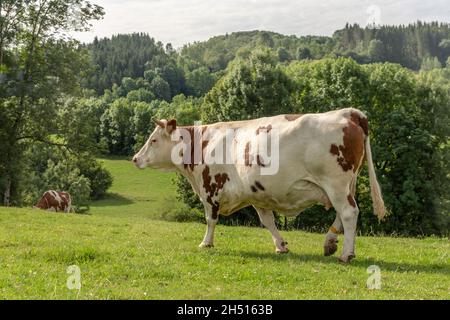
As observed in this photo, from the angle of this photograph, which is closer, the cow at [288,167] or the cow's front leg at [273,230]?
the cow at [288,167]

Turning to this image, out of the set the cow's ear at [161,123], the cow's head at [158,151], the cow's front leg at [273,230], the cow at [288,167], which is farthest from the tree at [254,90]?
the cow's front leg at [273,230]

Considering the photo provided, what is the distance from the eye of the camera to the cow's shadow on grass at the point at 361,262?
10805mm

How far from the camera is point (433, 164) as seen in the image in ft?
144

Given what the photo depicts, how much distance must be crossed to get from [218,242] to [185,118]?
6765 cm

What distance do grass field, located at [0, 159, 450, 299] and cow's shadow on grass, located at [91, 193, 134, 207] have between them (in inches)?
2539

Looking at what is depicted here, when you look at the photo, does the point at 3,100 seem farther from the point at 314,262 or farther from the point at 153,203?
the point at 153,203

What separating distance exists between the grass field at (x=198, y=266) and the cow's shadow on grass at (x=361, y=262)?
0.8 inches

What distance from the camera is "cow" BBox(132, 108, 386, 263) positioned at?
36.3ft

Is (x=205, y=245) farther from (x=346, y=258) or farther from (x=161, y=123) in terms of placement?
(x=346, y=258)

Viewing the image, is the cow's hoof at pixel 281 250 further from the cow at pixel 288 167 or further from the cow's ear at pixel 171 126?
the cow's ear at pixel 171 126

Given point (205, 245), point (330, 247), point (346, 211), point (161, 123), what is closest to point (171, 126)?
point (161, 123)

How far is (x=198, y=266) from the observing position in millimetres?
10391

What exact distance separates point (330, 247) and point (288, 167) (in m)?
2.05

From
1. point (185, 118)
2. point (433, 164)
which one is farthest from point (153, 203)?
point (433, 164)
